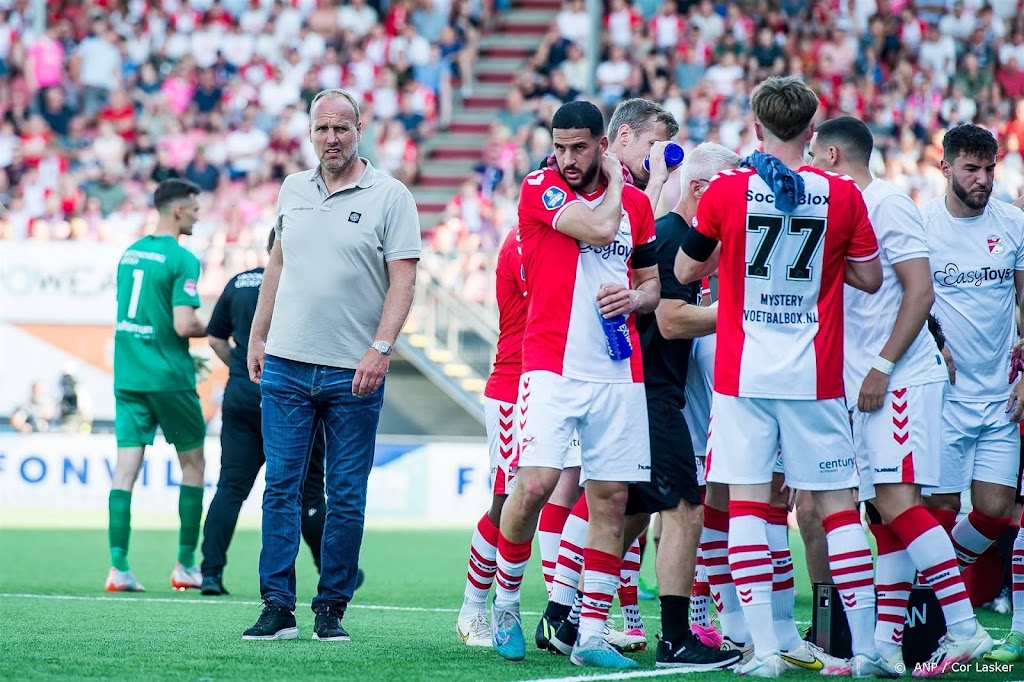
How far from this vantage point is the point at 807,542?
6.48 metres

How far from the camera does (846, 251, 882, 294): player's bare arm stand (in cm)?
573

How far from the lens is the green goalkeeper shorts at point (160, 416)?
9641 mm

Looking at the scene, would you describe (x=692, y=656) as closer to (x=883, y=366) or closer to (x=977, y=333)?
(x=883, y=366)

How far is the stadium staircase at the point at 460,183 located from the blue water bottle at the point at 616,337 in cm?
1293

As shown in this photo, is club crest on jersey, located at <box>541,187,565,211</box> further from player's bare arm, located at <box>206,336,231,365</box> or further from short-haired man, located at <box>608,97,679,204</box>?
player's bare arm, located at <box>206,336,231,365</box>

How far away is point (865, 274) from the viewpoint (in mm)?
5742

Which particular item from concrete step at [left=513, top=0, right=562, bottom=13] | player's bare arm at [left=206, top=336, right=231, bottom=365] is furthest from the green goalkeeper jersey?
concrete step at [left=513, top=0, right=562, bottom=13]

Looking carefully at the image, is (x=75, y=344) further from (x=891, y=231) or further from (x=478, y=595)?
(x=891, y=231)

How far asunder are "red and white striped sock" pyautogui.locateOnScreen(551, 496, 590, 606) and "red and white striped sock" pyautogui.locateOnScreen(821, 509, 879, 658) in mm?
1078

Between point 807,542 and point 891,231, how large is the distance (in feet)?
4.72

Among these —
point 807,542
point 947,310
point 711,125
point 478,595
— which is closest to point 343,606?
point 478,595

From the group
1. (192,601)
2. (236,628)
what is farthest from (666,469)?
(192,601)

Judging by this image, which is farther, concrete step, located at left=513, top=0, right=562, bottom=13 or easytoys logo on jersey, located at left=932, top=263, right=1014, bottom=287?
concrete step, located at left=513, top=0, right=562, bottom=13

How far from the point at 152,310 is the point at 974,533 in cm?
530
